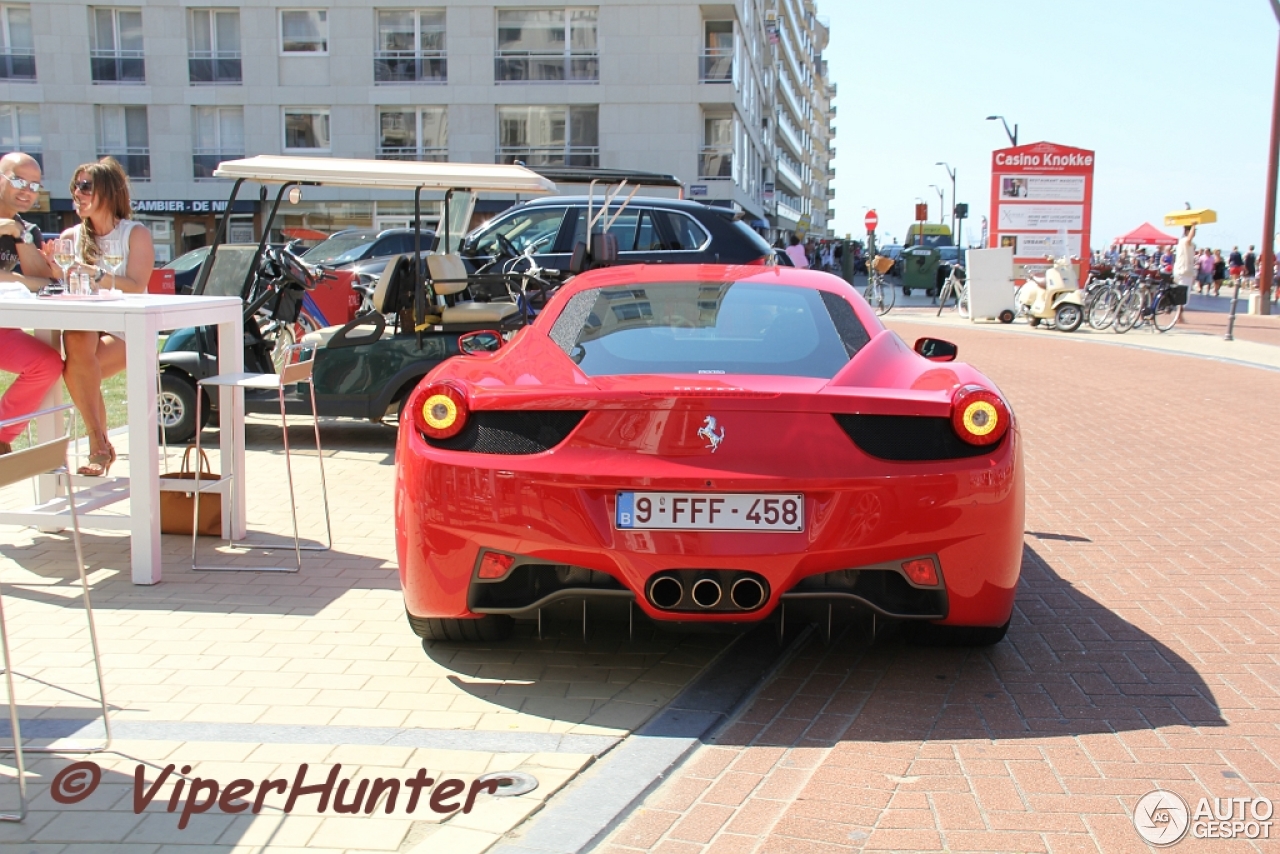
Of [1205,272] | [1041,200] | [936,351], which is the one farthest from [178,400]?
[1205,272]

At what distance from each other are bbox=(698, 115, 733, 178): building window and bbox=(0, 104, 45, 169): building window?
21.6 metres

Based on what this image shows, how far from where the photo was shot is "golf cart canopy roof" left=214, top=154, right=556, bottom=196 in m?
8.31

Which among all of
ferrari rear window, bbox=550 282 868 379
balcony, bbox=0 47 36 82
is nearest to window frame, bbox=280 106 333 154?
balcony, bbox=0 47 36 82

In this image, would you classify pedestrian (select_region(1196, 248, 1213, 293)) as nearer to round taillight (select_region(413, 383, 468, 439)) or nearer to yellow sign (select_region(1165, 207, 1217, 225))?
yellow sign (select_region(1165, 207, 1217, 225))

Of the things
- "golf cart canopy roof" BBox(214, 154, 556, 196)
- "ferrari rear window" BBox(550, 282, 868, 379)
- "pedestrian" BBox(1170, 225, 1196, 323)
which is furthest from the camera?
"pedestrian" BBox(1170, 225, 1196, 323)

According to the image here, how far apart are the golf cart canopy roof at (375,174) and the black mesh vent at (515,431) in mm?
4615

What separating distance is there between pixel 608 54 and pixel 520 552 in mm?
38080

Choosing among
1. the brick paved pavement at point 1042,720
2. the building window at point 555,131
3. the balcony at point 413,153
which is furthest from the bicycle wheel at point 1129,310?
the balcony at point 413,153

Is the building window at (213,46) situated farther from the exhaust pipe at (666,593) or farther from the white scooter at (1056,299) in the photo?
the exhaust pipe at (666,593)

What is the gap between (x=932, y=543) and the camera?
3.90 metres

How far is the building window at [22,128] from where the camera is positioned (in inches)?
1581

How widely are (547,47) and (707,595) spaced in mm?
38681

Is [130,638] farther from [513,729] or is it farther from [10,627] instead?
[513,729]

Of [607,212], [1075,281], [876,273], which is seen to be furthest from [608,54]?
[607,212]
